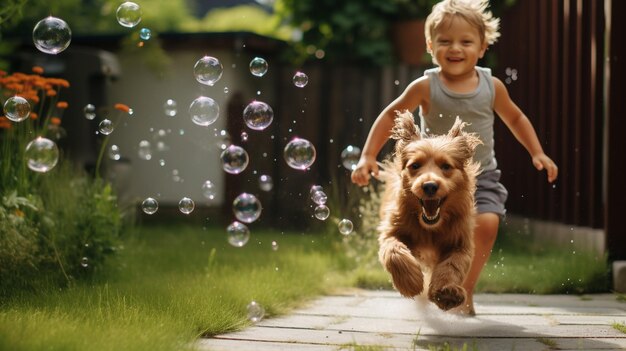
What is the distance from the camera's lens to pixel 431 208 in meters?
3.45

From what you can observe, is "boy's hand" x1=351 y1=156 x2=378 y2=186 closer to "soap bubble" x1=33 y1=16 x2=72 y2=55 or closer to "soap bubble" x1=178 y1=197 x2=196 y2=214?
"soap bubble" x1=178 y1=197 x2=196 y2=214

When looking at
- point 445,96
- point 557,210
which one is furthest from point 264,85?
point 445,96

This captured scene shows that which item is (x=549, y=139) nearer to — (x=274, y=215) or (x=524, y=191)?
(x=524, y=191)

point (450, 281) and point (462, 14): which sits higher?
point (462, 14)

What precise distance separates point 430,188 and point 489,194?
3.13 feet

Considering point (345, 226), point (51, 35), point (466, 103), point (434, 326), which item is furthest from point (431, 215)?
point (51, 35)

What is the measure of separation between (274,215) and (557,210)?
3.58 meters

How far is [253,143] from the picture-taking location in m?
8.80

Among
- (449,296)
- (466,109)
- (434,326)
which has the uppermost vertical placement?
(466,109)

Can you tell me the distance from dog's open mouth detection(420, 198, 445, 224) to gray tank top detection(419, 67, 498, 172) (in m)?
0.66

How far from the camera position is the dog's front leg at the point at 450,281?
10.6 feet

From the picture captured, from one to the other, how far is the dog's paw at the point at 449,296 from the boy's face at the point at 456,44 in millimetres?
1176

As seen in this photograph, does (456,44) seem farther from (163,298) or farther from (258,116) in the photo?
(163,298)

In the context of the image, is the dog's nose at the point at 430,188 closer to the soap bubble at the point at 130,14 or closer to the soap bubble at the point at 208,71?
the soap bubble at the point at 208,71
